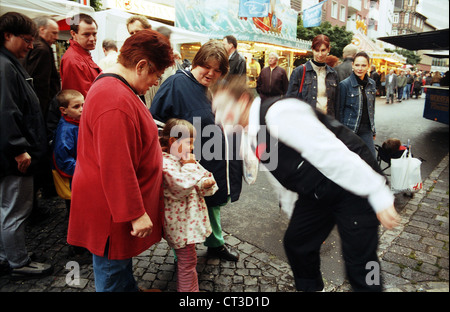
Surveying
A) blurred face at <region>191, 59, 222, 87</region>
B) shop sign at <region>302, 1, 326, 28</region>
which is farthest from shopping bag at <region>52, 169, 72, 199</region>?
shop sign at <region>302, 1, 326, 28</region>

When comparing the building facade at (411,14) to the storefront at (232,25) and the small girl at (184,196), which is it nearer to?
the small girl at (184,196)

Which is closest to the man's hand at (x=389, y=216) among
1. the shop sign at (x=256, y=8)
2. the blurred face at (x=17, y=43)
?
the blurred face at (x=17, y=43)

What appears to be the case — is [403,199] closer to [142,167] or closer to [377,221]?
[377,221]

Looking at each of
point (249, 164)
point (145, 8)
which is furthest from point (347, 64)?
point (145, 8)

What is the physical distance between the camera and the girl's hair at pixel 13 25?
2373mm

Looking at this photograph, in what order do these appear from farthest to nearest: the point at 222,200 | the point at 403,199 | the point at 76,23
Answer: the point at 403,199 → the point at 76,23 → the point at 222,200

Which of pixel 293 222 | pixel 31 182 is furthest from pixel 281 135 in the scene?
pixel 31 182

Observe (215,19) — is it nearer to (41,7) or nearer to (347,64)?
(41,7)

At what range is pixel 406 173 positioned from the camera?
4406 mm

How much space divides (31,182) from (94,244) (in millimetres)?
1332

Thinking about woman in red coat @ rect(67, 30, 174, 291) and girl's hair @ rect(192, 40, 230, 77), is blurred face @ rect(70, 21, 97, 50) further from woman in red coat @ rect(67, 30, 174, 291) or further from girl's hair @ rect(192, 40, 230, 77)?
woman in red coat @ rect(67, 30, 174, 291)

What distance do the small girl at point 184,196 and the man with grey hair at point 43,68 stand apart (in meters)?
2.01

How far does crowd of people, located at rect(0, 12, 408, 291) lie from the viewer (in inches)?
61.5
